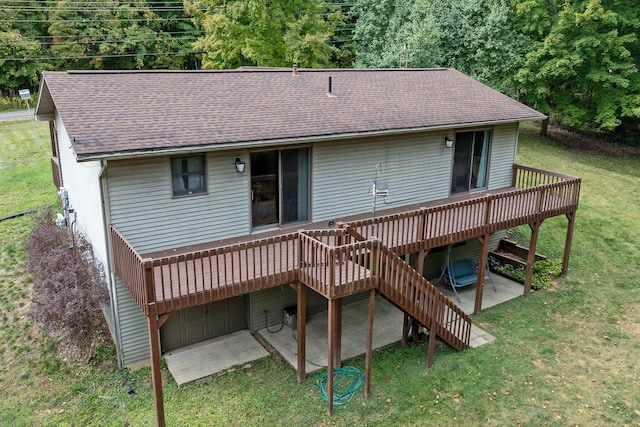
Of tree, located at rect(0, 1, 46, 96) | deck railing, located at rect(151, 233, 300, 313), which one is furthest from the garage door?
tree, located at rect(0, 1, 46, 96)

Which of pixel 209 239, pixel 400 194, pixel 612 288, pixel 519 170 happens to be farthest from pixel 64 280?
pixel 612 288

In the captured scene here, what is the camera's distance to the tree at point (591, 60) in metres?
22.8

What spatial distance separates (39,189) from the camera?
64.2ft

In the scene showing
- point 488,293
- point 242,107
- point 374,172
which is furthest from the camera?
point 488,293

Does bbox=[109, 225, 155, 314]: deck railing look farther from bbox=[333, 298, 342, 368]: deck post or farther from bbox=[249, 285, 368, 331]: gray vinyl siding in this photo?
bbox=[333, 298, 342, 368]: deck post

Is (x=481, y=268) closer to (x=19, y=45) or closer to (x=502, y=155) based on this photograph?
(x=502, y=155)

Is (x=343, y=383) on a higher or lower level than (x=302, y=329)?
lower

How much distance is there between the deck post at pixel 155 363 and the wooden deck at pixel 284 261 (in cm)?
15

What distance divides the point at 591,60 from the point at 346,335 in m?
20.1

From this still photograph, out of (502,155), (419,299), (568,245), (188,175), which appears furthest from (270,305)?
(568,245)

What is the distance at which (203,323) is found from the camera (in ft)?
35.7

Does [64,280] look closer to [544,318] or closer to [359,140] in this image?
[359,140]

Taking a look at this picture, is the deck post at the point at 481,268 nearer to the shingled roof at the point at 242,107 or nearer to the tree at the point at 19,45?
the shingled roof at the point at 242,107

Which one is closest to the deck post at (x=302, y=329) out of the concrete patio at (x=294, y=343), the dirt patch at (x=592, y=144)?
the concrete patio at (x=294, y=343)
